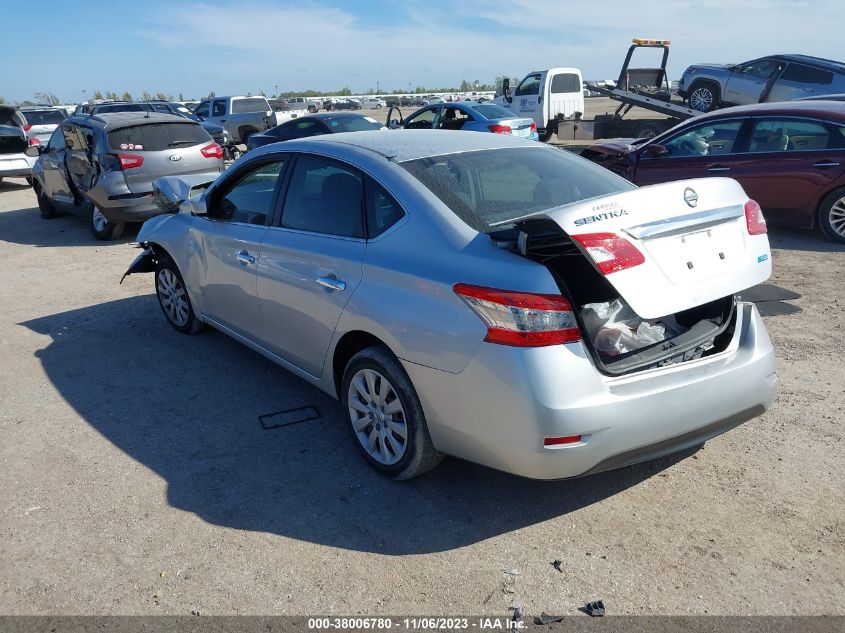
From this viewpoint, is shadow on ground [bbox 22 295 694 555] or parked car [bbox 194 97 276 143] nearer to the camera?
shadow on ground [bbox 22 295 694 555]

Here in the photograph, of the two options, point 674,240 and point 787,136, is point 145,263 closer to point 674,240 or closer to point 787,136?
point 674,240

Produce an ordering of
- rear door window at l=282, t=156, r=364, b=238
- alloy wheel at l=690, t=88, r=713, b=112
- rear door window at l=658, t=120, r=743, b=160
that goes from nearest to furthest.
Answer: rear door window at l=282, t=156, r=364, b=238 → rear door window at l=658, t=120, r=743, b=160 → alloy wheel at l=690, t=88, r=713, b=112

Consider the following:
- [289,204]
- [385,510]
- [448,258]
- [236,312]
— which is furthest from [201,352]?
[448,258]

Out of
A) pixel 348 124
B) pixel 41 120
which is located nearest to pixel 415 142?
pixel 348 124

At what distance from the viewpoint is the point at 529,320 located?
278 centimetres

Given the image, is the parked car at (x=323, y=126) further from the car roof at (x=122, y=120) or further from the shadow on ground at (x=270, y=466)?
the shadow on ground at (x=270, y=466)

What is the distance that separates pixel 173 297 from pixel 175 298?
1.9 inches

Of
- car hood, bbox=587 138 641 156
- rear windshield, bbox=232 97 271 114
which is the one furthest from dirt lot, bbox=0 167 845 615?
rear windshield, bbox=232 97 271 114

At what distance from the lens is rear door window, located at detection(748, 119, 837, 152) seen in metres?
8.02

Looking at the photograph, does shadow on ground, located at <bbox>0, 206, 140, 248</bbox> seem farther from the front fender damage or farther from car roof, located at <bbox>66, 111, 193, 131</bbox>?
the front fender damage

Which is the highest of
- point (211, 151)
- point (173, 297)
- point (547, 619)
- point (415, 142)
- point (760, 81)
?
point (760, 81)

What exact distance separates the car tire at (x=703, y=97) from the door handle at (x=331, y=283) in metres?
17.3

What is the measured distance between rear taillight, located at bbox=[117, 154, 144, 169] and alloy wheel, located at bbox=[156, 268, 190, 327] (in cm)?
413

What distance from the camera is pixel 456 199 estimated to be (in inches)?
132
